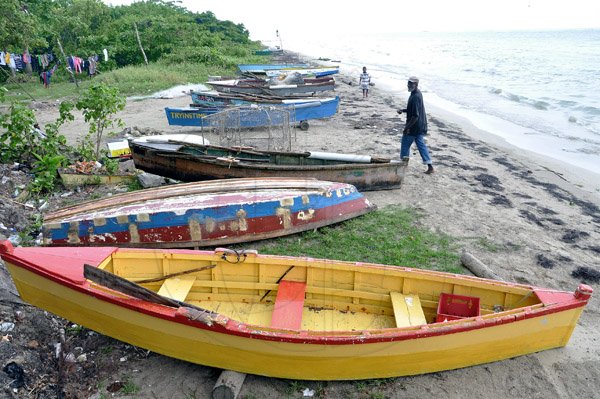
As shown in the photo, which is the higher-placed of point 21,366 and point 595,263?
point 21,366

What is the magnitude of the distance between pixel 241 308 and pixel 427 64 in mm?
42204

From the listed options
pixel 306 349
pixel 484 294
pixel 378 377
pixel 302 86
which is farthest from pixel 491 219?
pixel 302 86

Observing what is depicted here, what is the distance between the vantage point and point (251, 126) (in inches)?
501

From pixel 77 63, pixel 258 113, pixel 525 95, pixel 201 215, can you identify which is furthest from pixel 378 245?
pixel 77 63

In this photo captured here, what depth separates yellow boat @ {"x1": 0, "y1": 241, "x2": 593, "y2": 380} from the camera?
401cm

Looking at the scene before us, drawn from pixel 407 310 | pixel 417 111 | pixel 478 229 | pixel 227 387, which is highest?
pixel 417 111

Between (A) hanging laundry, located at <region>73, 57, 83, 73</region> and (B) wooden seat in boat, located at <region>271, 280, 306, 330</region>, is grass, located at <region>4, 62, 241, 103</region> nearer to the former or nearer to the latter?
(A) hanging laundry, located at <region>73, 57, 83, 73</region>

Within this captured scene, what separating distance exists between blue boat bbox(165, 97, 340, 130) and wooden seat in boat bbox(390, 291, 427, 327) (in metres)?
7.24

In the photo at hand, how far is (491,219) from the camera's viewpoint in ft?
26.8

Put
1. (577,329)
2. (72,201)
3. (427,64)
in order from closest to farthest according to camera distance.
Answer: (577,329), (72,201), (427,64)

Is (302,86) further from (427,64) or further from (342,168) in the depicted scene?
(427,64)

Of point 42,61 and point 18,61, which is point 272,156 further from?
point 42,61

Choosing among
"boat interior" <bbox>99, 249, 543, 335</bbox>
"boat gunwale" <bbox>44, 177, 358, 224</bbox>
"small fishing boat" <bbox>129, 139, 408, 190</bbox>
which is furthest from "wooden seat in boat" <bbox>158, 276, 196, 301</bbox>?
"small fishing boat" <bbox>129, 139, 408, 190</bbox>

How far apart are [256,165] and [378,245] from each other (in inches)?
118
